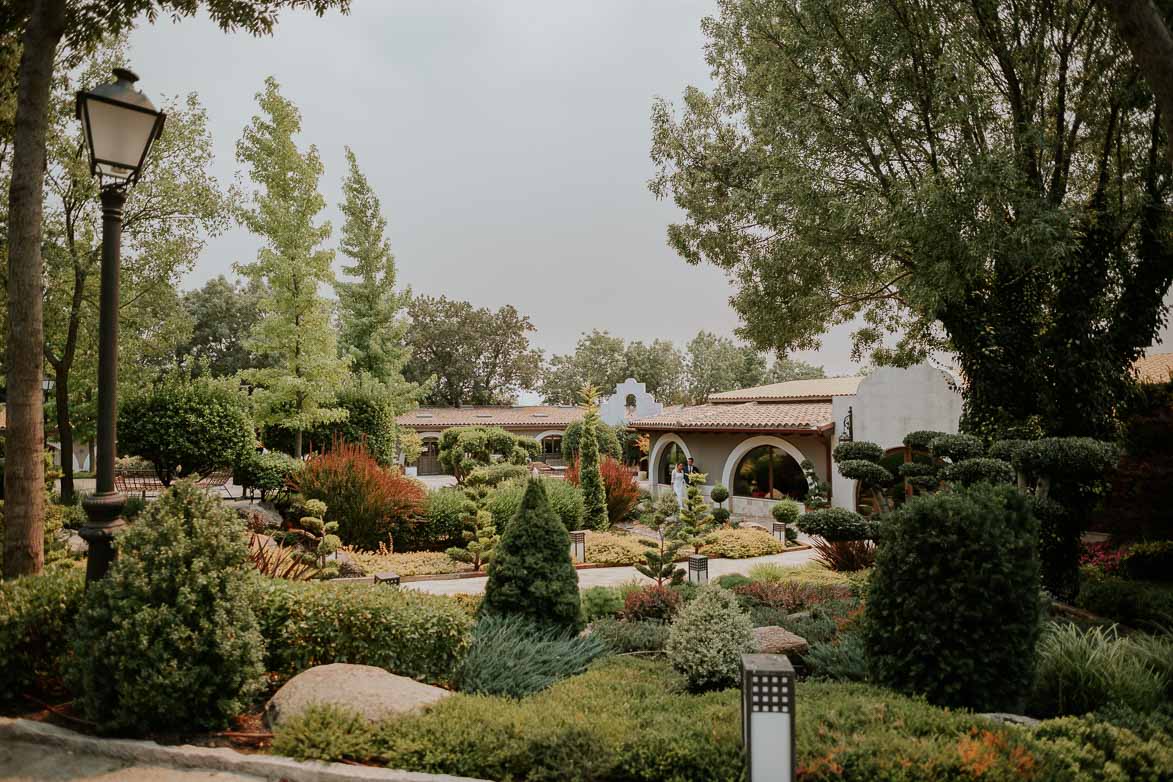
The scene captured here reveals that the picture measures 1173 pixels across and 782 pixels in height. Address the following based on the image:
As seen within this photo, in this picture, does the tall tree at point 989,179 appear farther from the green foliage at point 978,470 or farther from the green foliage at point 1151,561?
the green foliage at point 978,470

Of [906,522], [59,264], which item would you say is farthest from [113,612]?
[59,264]

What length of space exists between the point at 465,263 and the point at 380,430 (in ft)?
65.2

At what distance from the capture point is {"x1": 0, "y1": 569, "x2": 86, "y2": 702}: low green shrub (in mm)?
4316

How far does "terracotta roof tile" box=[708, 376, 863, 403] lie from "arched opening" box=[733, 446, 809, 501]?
9.52ft

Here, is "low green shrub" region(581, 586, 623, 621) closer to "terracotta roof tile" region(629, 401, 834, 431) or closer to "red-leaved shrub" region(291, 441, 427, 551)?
"red-leaved shrub" region(291, 441, 427, 551)

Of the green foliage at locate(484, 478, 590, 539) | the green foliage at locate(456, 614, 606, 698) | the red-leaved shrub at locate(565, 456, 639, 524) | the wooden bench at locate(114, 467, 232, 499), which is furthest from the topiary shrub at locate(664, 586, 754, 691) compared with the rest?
the wooden bench at locate(114, 467, 232, 499)

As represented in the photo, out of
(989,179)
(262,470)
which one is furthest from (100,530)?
(262,470)

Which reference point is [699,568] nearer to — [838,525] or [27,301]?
[838,525]

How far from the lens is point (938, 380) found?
46.8 ft

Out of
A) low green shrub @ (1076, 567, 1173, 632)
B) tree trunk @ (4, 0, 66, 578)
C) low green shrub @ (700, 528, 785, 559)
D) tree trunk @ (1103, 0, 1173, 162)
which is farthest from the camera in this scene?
low green shrub @ (700, 528, 785, 559)

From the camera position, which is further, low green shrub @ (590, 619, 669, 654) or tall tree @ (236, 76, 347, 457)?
tall tree @ (236, 76, 347, 457)

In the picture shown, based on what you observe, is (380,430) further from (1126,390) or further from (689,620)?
(1126,390)

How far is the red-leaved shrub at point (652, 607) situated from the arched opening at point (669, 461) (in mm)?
15143

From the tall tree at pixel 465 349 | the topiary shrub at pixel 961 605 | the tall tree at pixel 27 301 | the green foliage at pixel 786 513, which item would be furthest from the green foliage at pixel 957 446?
the tall tree at pixel 465 349
